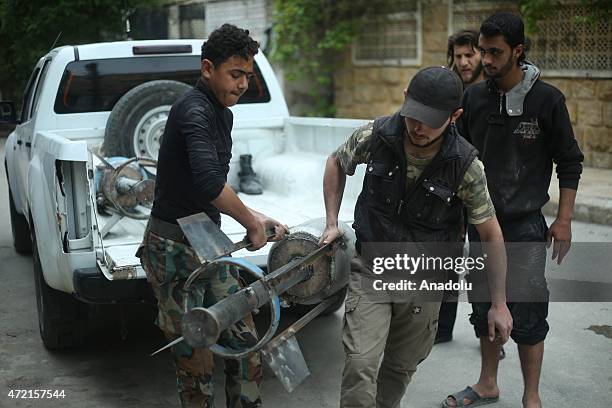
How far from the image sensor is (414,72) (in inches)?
455

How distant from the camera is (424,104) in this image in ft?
9.52

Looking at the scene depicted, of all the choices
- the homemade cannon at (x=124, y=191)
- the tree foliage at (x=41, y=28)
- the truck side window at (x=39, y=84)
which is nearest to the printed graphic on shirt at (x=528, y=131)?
the homemade cannon at (x=124, y=191)

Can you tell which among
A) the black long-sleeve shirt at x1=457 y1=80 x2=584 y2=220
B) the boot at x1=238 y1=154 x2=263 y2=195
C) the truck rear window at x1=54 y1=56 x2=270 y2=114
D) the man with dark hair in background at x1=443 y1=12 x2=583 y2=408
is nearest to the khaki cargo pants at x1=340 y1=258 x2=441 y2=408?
the man with dark hair in background at x1=443 y1=12 x2=583 y2=408

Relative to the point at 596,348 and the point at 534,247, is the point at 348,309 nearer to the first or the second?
the point at 534,247

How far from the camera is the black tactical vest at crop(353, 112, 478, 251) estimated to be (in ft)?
9.88

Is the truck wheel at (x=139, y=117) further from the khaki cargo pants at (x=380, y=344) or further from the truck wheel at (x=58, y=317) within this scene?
the khaki cargo pants at (x=380, y=344)

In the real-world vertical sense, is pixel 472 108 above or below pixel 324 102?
above

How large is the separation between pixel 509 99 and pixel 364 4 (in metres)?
8.71

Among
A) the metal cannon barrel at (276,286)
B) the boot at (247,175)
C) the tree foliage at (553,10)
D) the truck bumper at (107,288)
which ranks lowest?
the truck bumper at (107,288)

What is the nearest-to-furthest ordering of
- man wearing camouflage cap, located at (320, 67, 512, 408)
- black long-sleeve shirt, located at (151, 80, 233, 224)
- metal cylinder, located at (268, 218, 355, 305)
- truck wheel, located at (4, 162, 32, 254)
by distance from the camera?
man wearing camouflage cap, located at (320, 67, 512, 408) → black long-sleeve shirt, located at (151, 80, 233, 224) → metal cylinder, located at (268, 218, 355, 305) → truck wheel, located at (4, 162, 32, 254)

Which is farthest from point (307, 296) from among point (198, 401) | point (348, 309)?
point (198, 401)

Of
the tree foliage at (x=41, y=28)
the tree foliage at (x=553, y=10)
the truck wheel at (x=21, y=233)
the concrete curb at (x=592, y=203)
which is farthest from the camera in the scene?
the tree foliage at (x=41, y=28)

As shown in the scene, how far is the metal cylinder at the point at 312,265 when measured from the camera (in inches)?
131

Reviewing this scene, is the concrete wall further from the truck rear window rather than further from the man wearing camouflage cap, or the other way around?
the man wearing camouflage cap
